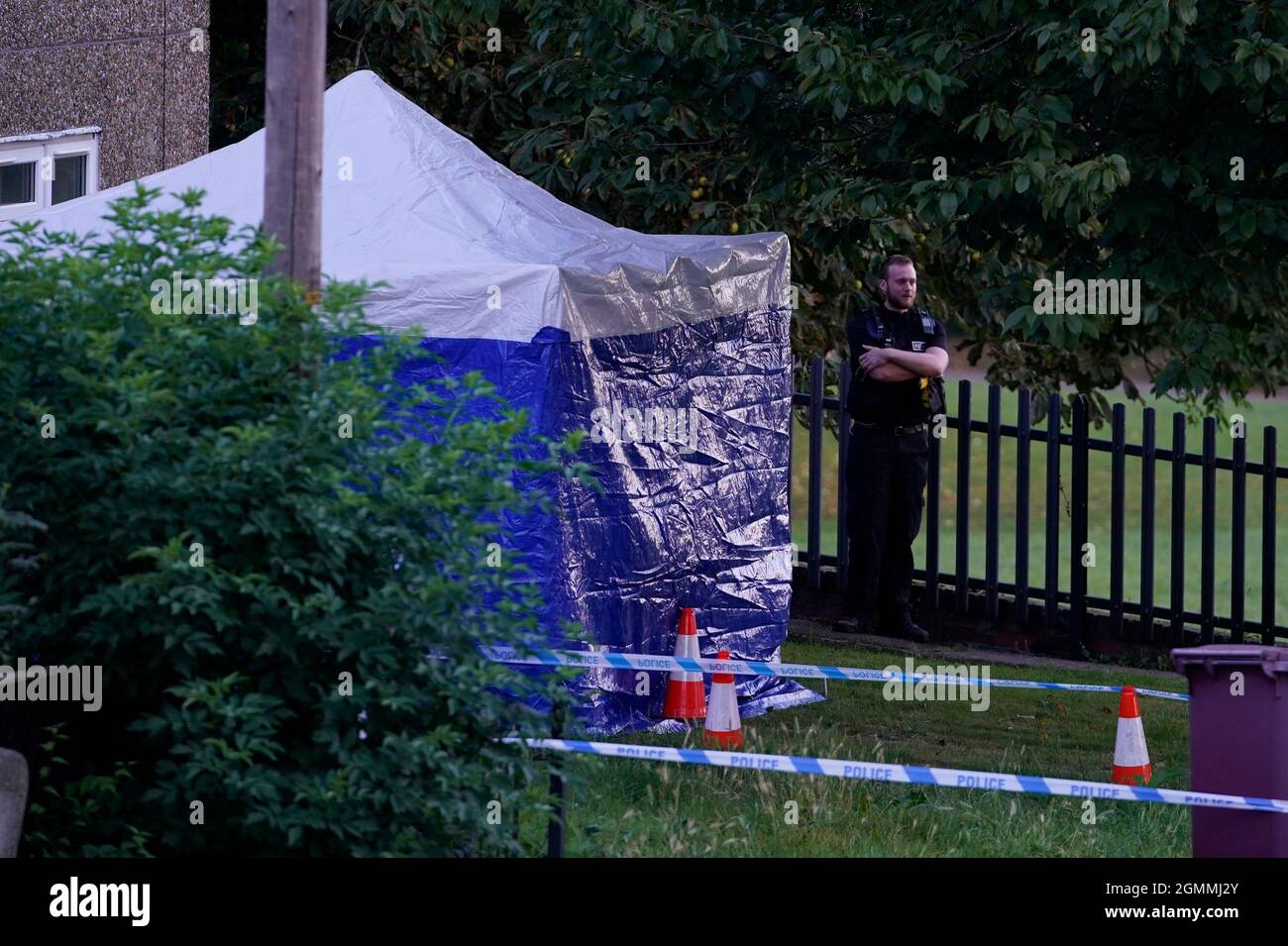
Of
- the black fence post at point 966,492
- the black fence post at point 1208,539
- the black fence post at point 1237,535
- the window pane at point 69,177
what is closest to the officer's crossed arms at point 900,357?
the black fence post at point 966,492

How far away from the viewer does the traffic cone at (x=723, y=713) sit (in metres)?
7.89

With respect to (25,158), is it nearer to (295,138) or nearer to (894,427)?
(894,427)

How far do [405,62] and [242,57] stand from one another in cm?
125

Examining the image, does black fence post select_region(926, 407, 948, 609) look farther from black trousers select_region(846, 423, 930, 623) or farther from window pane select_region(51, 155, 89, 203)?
window pane select_region(51, 155, 89, 203)

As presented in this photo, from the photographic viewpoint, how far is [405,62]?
12984mm

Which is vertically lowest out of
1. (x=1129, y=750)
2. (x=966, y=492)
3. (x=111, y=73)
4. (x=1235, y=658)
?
(x=1129, y=750)

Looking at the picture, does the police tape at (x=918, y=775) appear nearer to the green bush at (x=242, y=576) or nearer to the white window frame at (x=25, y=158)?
the green bush at (x=242, y=576)

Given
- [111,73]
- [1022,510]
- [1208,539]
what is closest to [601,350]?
[111,73]

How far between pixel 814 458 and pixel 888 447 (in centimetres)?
198

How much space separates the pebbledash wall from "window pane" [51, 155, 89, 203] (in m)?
0.19

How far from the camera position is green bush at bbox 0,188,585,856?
15.0ft

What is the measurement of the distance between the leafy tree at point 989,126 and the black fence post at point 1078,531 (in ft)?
2.97

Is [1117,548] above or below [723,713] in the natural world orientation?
above

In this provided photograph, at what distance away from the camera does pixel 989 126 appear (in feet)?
26.6
